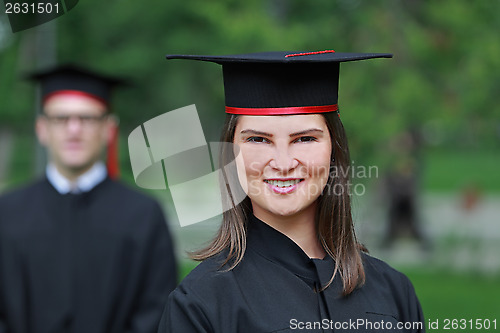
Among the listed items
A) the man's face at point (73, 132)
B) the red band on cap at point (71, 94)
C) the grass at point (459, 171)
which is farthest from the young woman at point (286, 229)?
the grass at point (459, 171)

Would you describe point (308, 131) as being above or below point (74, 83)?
below

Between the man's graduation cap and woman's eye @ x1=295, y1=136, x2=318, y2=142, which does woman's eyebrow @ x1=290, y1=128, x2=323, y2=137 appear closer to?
woman's eye @ x1=295, y1=136, x2=318, y2=142

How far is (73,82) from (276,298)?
10.5 feet

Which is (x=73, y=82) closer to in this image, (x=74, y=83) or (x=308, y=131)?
(x=74, y=83)

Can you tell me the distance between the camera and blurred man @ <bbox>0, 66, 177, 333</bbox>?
458 centimetres

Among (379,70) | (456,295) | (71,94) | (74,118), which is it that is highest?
(379,70)

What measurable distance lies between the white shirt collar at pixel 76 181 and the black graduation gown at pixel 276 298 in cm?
271

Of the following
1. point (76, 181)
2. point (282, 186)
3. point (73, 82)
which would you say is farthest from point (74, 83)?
point (282, 186)

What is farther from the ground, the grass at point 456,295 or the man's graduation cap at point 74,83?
A: the man's graduation cap at point 74,83

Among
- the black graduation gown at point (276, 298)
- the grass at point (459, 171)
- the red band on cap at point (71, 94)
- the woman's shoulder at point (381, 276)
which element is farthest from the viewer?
the grass at point (459, 171)

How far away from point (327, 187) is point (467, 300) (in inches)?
255

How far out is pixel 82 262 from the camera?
4777mm

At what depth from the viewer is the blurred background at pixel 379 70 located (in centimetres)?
841

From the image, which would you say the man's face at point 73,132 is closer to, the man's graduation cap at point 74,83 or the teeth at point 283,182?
the man's graduation cap at point 74,83
